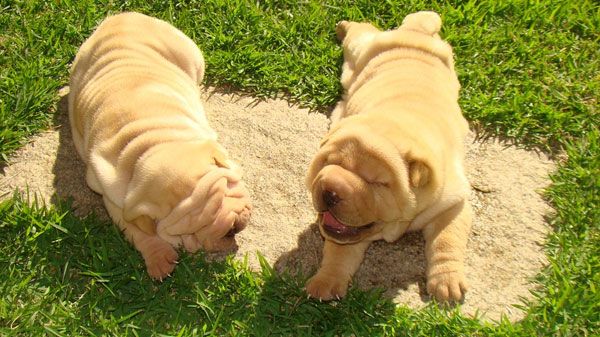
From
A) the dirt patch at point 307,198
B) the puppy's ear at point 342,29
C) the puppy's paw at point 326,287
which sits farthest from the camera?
the puppy's ear at point 342,29

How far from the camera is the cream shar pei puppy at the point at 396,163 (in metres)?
3.46

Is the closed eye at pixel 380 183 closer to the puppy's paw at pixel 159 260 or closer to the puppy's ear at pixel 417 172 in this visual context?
the puppy's ear at pixel 417 172

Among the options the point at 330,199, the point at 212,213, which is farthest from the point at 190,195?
the point at 330,199

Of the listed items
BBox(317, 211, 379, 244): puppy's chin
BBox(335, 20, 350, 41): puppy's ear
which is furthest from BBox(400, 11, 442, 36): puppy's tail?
BBox(317, 211, 379, 244): puppy's chin

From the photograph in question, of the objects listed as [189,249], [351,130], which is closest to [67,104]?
[189,249]

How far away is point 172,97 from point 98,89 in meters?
0.47

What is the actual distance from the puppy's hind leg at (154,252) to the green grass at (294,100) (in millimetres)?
91

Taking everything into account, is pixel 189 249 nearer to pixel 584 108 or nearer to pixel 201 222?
pixel 201 222

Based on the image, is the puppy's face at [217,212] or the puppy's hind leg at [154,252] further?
the puppy's hind leg at [154,252]

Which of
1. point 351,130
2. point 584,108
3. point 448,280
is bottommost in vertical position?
point 448,280

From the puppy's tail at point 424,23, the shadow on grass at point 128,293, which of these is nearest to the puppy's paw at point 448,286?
the shadow on grass at point 128,293

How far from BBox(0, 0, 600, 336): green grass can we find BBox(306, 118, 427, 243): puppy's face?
2.20 ft

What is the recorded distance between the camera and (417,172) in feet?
11.4

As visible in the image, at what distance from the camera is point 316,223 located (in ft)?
14.4
